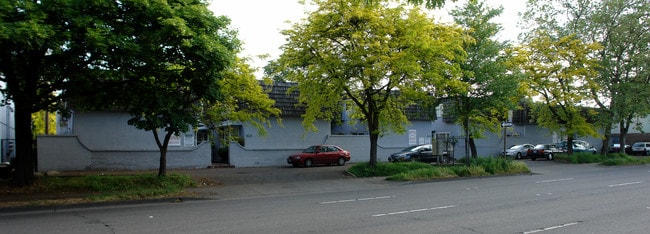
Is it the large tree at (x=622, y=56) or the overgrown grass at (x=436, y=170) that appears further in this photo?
the large tree at (x=622, y=56)

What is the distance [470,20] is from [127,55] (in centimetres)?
1698

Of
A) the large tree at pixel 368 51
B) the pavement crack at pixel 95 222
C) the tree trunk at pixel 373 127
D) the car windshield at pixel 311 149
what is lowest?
the pavement crack at pixel 95 222

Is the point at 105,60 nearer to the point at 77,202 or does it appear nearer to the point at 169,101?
the point at 169,101

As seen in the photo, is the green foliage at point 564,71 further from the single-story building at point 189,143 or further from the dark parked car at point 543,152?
the single-story building at point 189,143

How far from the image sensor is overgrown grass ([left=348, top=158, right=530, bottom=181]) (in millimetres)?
20078

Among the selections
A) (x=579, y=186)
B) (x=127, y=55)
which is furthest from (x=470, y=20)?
(x=127, y=55)

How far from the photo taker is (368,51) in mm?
18672

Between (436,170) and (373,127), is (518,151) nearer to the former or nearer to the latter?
(436,170)

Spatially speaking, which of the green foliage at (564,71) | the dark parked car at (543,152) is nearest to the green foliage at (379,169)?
the green foliage at (564,71)

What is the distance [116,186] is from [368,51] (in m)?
10.9

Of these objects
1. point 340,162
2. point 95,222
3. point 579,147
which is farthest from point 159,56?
point 579,147

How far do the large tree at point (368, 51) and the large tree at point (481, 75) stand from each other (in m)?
1.84

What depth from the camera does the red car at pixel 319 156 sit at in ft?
85.3

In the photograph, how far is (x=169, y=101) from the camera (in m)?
14.0
